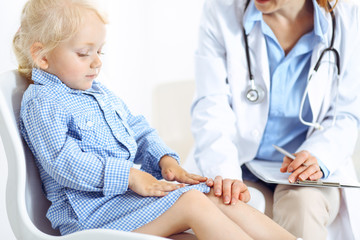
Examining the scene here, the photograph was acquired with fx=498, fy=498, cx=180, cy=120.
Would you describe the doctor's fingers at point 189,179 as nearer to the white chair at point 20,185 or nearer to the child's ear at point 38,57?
the white chair at point 20,185

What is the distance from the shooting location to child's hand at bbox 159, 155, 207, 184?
112cm

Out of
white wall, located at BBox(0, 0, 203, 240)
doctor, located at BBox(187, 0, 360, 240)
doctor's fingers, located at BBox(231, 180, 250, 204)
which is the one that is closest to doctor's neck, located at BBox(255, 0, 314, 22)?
doctor, located at BBox(187, 0, 360, 240)

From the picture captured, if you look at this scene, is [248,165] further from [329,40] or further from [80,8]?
[80,8]

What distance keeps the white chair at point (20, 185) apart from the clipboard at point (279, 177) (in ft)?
1.60

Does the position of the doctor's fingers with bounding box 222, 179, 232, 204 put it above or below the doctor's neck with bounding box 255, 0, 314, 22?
below

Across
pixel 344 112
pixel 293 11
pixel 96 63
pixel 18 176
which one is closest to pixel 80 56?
pixel 96 63

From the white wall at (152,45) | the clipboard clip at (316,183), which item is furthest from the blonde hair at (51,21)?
the white wall at (152,45)

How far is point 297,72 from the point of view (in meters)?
1.46

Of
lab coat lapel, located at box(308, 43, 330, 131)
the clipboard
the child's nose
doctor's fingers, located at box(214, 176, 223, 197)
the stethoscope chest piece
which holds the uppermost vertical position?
the child's nose

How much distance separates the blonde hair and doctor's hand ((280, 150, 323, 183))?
617 millimetres

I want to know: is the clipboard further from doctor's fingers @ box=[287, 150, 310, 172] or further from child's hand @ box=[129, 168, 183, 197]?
child's hand @ box=[129, 168, 183, 197]

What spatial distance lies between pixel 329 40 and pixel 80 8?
2.45ft

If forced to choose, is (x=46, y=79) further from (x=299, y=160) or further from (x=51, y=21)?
(x=299, y=160)

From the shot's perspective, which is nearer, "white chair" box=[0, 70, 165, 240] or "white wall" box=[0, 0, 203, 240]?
"white chair" box=[0, 70, 165, 240]
